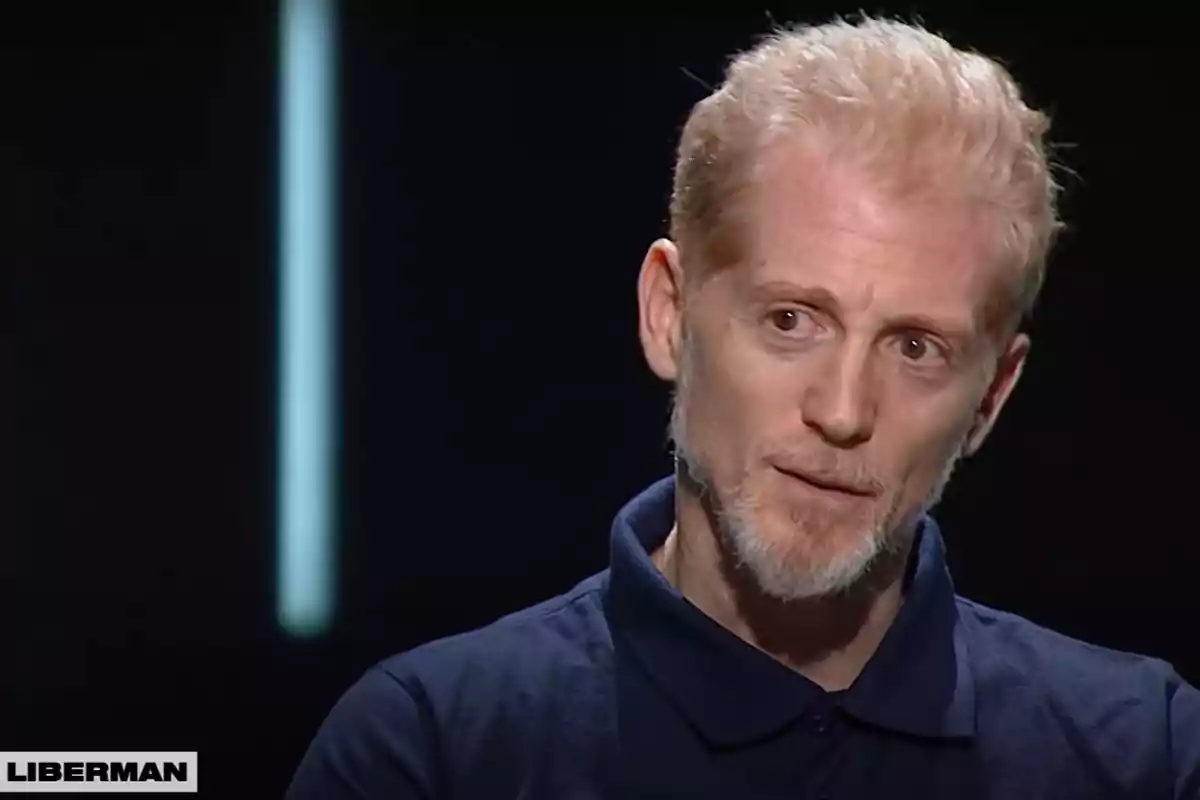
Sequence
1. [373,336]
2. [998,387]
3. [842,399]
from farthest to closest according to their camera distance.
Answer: [373,336] → [998,387] → [842,399]

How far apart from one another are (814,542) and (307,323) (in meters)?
0.56

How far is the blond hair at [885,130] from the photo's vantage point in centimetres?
89

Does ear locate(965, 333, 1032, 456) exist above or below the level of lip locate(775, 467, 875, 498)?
above

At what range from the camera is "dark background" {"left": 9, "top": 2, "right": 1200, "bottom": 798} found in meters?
1.28

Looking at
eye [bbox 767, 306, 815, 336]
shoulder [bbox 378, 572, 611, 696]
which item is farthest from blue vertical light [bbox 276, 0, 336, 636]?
eye [bbox 767, 306, 815, 336]

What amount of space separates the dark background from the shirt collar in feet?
0.94

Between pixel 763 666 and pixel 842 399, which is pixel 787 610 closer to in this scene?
pixel 763 666

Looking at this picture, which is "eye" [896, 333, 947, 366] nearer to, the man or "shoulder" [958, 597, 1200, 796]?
the man

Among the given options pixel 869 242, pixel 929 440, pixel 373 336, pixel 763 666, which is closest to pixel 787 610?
pixel 763 666

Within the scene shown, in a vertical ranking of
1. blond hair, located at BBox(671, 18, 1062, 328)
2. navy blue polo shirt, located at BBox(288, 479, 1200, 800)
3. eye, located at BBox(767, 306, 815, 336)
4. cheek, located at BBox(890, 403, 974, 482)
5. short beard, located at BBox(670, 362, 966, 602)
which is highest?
blond hair, located at BBox(671, 18, 1062, 328)

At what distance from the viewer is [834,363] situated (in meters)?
0.90

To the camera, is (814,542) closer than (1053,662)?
Yes

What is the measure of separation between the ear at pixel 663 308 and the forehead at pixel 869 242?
0.10 m

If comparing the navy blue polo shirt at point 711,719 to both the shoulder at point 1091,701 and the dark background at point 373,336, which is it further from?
the dark background at point 373,336
